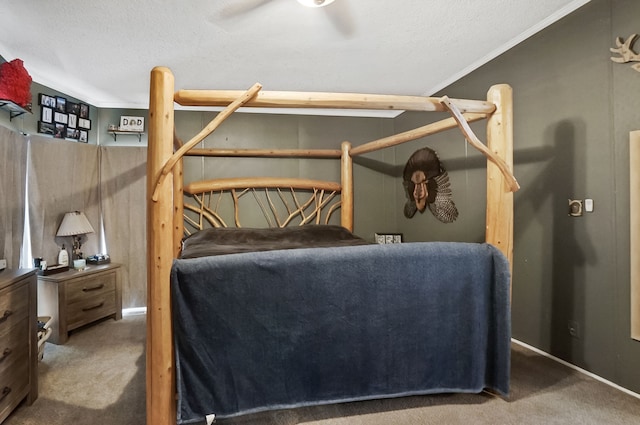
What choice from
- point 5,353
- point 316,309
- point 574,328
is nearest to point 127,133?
point 5,353

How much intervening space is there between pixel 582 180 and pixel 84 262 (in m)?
4.04

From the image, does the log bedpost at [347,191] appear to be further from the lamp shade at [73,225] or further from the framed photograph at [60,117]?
the framed photograph at [60,117]

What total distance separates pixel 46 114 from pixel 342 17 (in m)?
2.88

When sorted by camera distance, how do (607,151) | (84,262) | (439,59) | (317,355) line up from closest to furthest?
(317,355) < (607,151) < (439,59) < (84,262)

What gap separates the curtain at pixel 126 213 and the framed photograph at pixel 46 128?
44cm

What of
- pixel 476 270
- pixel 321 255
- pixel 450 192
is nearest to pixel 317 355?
pixel 321 255

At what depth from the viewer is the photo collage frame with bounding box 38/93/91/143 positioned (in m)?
2.89

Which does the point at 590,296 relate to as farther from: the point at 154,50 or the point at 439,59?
the point at 154,50

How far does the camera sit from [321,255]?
150 centimetres

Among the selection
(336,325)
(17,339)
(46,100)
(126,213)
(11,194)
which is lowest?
(17,339)

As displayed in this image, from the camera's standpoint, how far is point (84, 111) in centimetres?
329

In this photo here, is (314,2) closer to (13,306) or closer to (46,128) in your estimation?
(13,306)

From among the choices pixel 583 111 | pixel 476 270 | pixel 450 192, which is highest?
pixel 583 111

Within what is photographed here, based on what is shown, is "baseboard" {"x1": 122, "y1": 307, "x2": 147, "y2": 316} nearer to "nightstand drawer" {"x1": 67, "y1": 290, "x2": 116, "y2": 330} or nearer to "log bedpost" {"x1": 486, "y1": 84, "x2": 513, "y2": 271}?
"nightstand drawer" {"x1": 67, "y1": 290, "x2": 116, "y2": 330}
